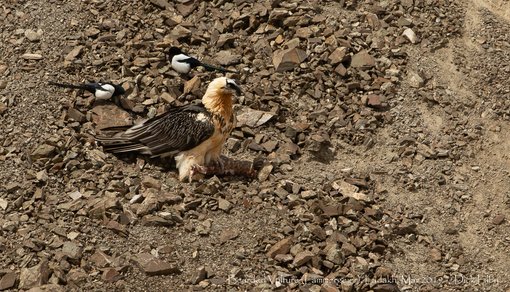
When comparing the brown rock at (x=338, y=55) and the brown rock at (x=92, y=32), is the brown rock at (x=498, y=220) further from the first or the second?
the brown rock at (x=92, y=32)

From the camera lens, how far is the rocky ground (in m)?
10.8

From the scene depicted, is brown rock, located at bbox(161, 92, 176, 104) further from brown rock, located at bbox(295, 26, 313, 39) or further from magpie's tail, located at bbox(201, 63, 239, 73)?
brown rock, located at bbox(295, 26, 313, 39)

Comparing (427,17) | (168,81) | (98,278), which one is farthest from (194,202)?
(427,17)

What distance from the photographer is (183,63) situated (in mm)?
13562

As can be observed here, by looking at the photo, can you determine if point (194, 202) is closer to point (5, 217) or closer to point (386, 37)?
point (5, 217)

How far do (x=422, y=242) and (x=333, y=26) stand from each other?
13.8 ft

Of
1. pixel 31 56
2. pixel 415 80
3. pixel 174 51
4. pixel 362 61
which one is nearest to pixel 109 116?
pixel 174 51

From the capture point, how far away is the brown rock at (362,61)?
1406 centimetres

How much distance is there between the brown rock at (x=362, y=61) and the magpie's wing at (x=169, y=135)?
2878 mm

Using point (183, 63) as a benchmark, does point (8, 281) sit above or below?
below

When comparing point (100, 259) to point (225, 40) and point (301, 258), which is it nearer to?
point (301, 258)

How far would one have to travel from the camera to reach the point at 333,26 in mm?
14617

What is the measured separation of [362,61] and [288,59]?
1111 millimetres

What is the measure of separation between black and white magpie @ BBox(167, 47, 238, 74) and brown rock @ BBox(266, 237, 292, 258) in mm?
3537
